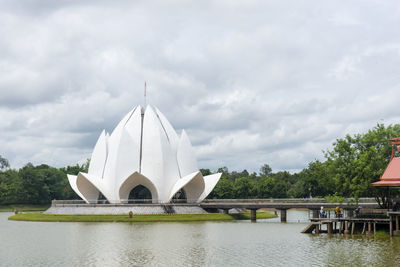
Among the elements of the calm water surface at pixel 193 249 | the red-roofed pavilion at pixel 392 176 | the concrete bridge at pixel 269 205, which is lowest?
the calm water surface at pixel 193 249

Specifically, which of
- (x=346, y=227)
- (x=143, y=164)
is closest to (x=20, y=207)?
(x=143, y=164)

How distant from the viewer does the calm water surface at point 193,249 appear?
70.7 ft

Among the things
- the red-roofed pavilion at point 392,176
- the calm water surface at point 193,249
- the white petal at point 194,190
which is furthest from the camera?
the white petal at point 194,190

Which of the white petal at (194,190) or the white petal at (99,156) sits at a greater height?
the white petal at (99,156)

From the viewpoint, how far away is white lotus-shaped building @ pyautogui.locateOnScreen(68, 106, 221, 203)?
56.1 meters

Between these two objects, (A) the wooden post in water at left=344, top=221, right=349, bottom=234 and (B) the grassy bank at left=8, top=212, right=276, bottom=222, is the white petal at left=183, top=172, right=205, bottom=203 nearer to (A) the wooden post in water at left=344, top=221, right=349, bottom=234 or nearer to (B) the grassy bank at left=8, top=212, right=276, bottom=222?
(B) the grassy bank at left=8, top=212, right=276, bottom=222

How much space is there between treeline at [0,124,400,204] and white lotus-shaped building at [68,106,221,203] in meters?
15.3

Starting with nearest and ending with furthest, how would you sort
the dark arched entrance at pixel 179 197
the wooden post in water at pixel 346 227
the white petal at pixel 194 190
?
the wooden post in water at pixel 346 227
the dark arched entrance at pixel 179 197
the white petal at pixel 194 190

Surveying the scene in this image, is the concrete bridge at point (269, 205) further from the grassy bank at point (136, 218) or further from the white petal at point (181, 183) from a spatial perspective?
the white petal at point (181, 183)

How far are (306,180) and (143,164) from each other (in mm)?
34671

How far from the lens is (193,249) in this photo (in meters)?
25.2

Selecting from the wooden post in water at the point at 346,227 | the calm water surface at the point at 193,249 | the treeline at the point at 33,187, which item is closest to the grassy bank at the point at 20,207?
the treeline at the point at 33,187

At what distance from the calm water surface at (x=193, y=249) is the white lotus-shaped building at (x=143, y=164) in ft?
69.5

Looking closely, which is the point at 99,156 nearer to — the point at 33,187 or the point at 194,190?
the point at 194,190
